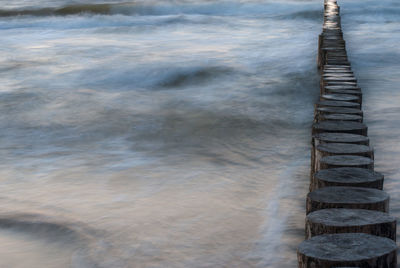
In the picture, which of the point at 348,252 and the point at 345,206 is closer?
the point at 348,252

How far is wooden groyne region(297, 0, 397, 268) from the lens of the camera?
1.50 meters

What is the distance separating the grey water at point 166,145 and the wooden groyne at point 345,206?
52cm

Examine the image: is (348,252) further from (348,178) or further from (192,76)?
(192,76)

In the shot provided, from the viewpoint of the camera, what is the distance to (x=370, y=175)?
2.01 metres

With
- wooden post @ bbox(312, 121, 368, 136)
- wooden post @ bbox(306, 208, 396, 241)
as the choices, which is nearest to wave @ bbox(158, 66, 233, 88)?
wooden post @ bbox(312, 121, 368, 136)

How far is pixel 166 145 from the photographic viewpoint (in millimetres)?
4551

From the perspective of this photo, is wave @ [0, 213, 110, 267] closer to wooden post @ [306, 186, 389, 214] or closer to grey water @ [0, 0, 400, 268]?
grey water @ [0, 0, 400, 268]

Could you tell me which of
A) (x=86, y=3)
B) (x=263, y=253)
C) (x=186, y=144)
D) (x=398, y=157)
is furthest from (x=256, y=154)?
(x=86, y=3)

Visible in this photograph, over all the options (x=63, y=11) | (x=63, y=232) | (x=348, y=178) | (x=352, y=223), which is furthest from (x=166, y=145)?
(x=63, y=11)

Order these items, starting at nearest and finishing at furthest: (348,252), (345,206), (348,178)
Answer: (348,252) < (345,206) < (348,178)

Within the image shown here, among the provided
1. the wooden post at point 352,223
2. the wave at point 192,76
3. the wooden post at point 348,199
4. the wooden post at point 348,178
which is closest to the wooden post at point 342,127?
the wooden post at point 348,178

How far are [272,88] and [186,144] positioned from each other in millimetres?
2447

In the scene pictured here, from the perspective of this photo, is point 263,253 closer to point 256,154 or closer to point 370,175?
point 370,175

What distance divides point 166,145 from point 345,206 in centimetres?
284
